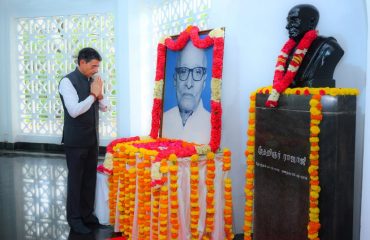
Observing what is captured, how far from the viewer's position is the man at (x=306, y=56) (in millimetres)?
2531

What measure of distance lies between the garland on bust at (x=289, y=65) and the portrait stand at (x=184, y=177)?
0.55 metres

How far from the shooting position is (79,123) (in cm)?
354

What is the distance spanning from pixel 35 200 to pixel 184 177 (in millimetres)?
2626

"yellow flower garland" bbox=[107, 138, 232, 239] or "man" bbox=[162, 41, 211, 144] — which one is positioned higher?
"man" bbox=[162, 41, 211, 144]

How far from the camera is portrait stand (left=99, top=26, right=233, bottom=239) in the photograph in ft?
9.70

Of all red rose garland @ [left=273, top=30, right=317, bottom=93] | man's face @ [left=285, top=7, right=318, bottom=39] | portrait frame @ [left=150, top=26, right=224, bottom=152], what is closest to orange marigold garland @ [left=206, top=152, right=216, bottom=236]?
portrait frame @ [left=150, top=26, right=224, bottom=152]

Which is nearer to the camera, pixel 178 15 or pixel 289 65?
pixel 289 65

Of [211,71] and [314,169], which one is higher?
[211,71]

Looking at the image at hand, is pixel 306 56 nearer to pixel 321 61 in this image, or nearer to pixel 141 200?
pixel 321 61

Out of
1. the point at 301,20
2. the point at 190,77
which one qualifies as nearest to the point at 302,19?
the point at 301,20

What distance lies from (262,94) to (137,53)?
2628mm

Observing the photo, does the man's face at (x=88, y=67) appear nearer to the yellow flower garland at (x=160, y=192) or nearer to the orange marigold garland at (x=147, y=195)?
the yellow flower garland at (x=160, y=192)

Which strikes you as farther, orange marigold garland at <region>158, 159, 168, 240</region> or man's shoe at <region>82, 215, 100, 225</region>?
man's shoe at <region>82, 215, 100, 225</region>

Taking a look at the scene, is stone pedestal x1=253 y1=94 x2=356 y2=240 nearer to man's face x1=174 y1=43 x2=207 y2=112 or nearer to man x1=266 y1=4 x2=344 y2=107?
man x1=266 y1=4 x2=344 y2=107
